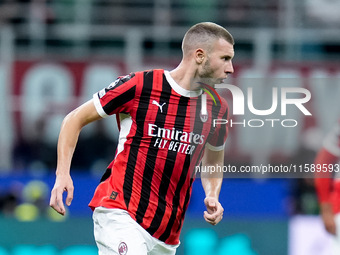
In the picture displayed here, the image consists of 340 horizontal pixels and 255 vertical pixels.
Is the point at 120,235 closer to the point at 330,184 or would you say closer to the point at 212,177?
the point at 212,177

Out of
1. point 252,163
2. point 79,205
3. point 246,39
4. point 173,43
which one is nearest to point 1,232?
point 79,205

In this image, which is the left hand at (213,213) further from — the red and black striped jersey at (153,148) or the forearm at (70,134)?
the forearm at (70,134)

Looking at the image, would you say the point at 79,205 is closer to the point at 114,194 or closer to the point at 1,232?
the point at 1,232

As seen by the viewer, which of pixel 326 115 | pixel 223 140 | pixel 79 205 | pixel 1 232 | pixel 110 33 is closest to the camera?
pixel 223 140

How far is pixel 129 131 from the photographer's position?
12.3ft

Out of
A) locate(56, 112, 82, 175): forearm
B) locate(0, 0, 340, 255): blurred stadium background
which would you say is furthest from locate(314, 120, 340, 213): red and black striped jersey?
locate(0, 0, 340, 255): blurred stadium background

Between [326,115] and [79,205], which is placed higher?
[326,115]

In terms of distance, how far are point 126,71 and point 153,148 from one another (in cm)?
668

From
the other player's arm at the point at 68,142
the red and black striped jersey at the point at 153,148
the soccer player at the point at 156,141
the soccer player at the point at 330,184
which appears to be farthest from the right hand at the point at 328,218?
the other player's arm at the point at 68,142

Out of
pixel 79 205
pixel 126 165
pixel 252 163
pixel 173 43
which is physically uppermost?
pixel 126 165

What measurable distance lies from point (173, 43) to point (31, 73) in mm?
2710

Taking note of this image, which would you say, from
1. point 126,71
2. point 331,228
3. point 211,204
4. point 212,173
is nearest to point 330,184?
point 331,228

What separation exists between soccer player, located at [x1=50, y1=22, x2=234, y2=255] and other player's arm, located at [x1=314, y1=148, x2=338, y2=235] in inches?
64.4

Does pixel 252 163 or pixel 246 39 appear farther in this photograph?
pixel 246 39
